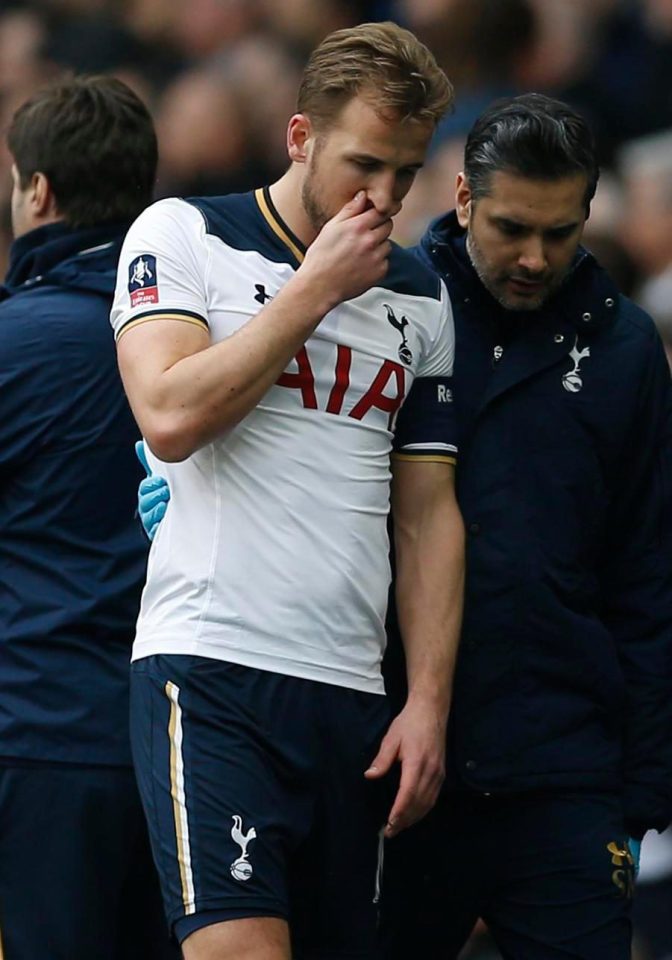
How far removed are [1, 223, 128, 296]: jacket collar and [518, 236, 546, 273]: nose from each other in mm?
1004

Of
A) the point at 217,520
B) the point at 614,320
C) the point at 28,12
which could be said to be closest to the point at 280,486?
the point at 217,520

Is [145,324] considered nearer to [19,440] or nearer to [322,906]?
[19,440]

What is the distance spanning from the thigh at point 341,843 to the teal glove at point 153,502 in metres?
0.48

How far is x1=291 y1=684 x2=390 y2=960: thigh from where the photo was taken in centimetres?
366

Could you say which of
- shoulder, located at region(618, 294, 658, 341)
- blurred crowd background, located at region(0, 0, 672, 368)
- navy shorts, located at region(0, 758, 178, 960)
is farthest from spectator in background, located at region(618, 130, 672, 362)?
navy shorts, located at region(0, 758, 178, 960)

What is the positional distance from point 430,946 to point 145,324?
156cm

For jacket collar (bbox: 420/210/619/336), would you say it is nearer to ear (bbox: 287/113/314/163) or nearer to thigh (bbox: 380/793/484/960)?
ear (bbox: 287/113/314/163)

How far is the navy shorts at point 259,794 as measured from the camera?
3.49 m

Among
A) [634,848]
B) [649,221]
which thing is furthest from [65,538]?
[649,221]

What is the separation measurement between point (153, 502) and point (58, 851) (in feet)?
2.88

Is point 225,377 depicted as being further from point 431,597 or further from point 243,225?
point 431,597

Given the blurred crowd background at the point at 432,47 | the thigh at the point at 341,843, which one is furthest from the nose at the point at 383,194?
the blurred crowd background at the point at 432,47

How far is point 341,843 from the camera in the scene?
12.2 feet

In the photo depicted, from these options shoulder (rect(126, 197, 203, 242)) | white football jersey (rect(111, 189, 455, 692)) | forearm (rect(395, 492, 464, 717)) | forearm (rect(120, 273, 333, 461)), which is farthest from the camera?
forearm (rect(395, 492, 464, 717))
